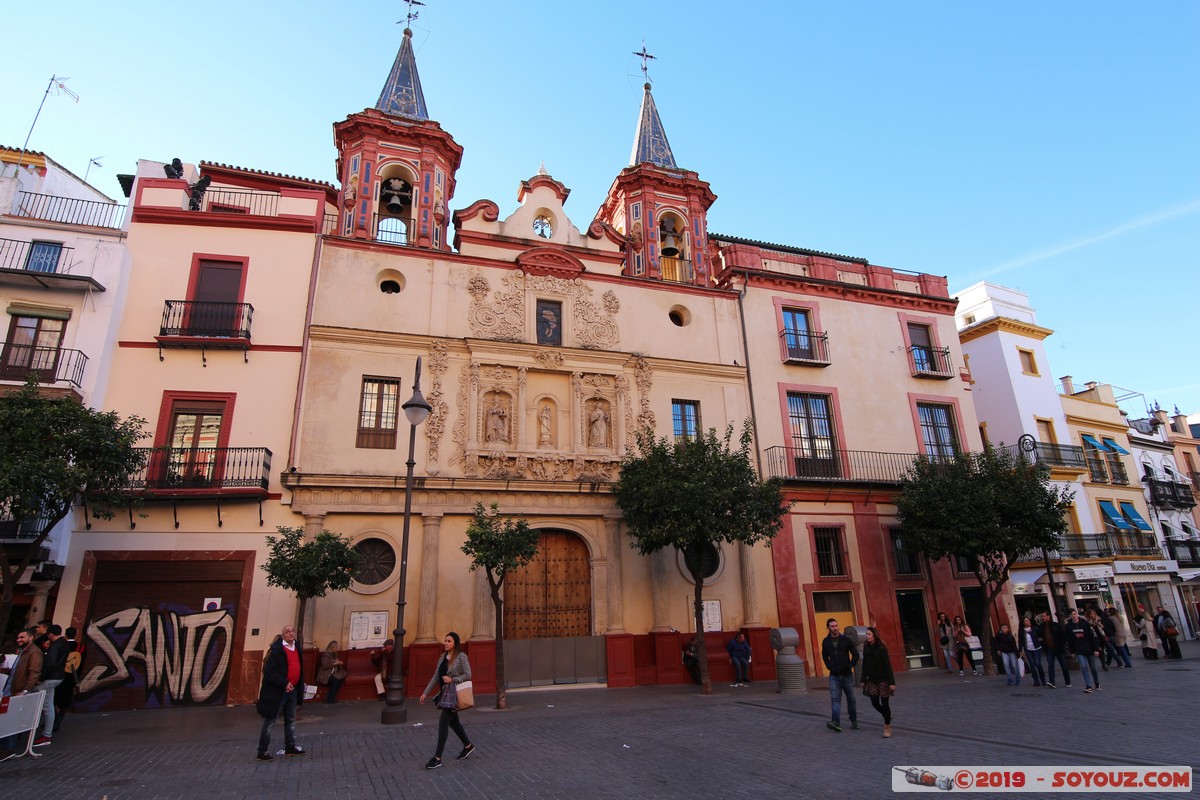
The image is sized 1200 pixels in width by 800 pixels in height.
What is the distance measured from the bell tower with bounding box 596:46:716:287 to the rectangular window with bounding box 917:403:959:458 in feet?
31.0

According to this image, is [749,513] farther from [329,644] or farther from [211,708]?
[211,708]

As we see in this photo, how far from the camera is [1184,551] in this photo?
34375 mm

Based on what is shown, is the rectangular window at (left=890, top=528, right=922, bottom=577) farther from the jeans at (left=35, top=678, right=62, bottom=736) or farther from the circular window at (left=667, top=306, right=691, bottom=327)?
the jeans at (left=35, top=678, right=62, bottom=736)

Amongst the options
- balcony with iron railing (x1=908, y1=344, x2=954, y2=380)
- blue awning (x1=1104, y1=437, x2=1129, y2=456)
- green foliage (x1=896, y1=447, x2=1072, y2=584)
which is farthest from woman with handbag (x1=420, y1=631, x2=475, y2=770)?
blue awning (x1=1104, y1=437, x2=1129, y2=456)

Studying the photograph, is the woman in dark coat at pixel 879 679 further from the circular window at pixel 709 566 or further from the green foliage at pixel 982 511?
the green foliage at pixel 982 511

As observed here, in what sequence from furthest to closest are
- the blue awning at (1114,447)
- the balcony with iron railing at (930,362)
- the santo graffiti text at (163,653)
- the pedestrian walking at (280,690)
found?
the blue awning at (1114,447) < the balcony with iron railing at (930,362) < the santo graffiti text at (163,653) < the pedestrian walking at (280,690)

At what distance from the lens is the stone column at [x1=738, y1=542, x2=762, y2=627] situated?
19.7 meters

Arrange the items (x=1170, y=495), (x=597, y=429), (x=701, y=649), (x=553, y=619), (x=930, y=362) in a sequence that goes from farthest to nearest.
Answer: (x=1170, y=495), (x=930, y=362), (x=597, y=429), (x=553, y=619), (x=701, y=649)

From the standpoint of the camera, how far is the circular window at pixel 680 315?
75.2ft

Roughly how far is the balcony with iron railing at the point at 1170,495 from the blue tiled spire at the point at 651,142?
29.3 meters

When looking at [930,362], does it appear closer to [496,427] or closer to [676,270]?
[676,270]

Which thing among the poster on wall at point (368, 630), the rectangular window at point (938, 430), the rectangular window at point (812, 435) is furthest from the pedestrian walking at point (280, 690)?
the rectangular window at point (938, 430)

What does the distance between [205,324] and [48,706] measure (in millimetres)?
10151

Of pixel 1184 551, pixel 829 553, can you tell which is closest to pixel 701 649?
pixel 829 553
